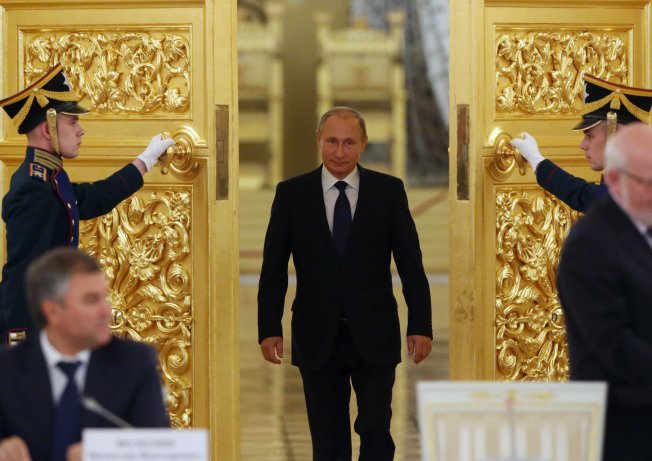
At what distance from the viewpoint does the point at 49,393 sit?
9.12 feet

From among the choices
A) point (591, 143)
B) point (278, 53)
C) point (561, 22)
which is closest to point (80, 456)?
point (591, 143)

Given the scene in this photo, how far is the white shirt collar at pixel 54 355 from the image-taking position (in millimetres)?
2793

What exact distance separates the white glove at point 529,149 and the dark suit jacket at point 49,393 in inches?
89.4

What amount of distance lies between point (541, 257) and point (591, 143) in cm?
79

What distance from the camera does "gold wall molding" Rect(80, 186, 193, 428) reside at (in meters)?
4.97

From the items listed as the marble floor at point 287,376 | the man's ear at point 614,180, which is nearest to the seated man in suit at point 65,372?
the man's ear at point 614,180

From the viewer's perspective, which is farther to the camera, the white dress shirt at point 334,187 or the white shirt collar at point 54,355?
the white dress shirt at point 334,187

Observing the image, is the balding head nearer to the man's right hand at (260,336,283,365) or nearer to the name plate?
the name plate

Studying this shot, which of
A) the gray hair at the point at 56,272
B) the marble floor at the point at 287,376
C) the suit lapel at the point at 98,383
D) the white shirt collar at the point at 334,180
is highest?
the white shirt collar at the point at 334,180

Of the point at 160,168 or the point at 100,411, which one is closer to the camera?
the point at 100,411

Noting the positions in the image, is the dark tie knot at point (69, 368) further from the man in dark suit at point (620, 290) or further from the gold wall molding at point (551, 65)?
the gold wall molding at point (551, 65)

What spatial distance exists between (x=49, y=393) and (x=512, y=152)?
2.59 m

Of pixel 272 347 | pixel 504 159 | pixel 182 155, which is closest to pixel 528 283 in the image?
pixel 504 159

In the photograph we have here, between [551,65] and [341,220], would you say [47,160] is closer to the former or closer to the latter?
[341,220]
